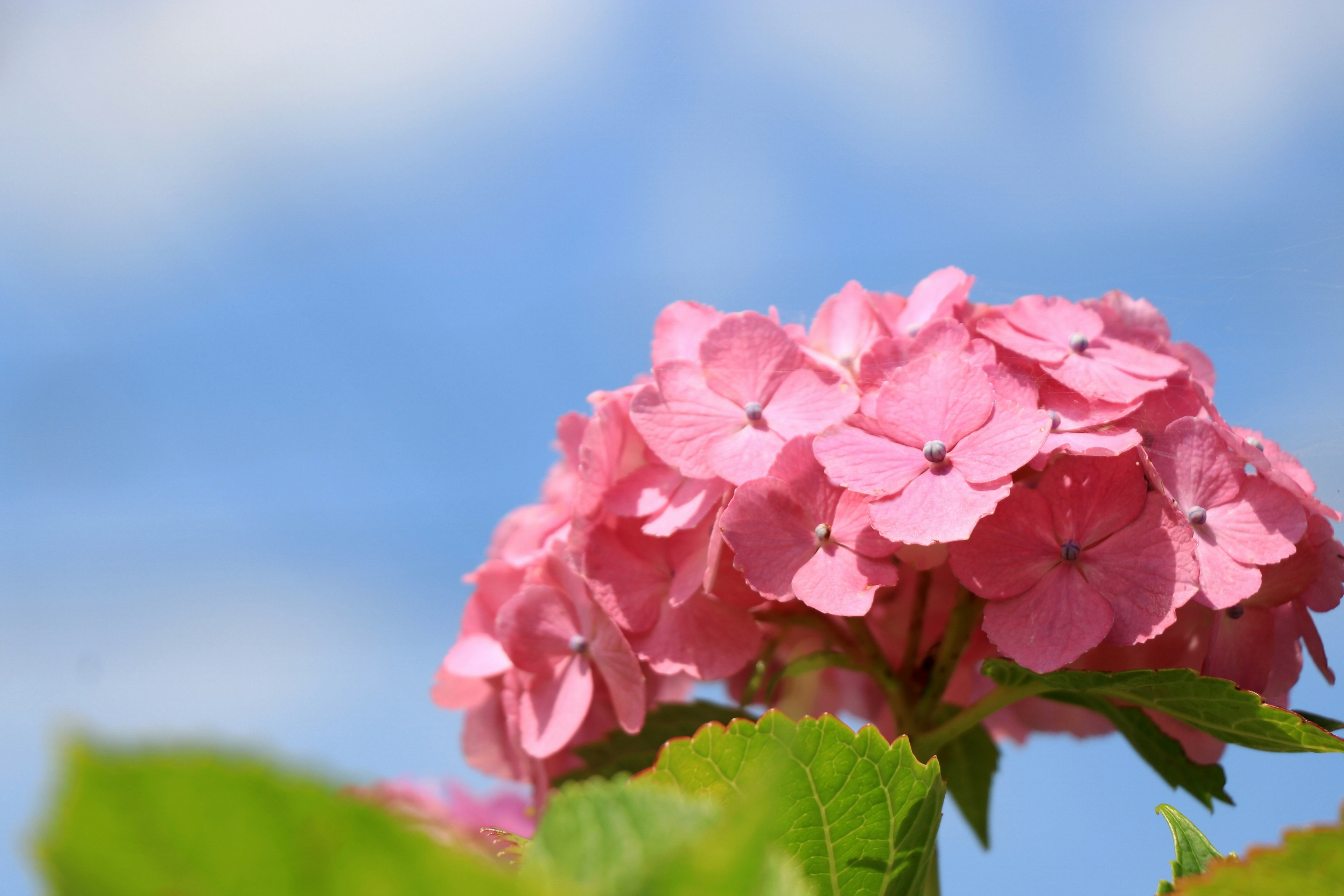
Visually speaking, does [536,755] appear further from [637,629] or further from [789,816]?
[789,816]

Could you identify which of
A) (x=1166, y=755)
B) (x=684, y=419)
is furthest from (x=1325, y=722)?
(x=684, y=419)

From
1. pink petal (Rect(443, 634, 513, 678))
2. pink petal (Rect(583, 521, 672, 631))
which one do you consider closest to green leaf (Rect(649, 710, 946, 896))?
pink petal (Rect(583, 521, 672, 631))

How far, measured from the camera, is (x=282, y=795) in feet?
0.57

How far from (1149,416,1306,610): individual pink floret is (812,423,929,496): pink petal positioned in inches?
6.0

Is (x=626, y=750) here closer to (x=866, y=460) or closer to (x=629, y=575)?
(x=629, y=575)

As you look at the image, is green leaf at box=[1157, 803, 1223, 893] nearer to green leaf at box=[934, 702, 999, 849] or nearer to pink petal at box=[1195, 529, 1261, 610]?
pink petal at box=[1195, 529, 1261, 610]

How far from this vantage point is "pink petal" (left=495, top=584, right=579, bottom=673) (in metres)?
0.75

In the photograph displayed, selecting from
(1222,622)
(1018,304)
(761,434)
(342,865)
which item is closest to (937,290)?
(1018,304)

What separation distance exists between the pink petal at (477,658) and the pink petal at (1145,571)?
1.44ft

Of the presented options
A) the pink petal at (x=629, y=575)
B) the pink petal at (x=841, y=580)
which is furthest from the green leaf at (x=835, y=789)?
the pink petal at (x=629, y=575)

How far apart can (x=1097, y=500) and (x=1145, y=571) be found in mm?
49

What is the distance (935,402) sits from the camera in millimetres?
637

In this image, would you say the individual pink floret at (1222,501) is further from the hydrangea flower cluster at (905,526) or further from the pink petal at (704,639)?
the pink petal at (704,639)

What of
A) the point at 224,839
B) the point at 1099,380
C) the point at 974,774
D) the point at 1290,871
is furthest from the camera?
the point at 974,774
